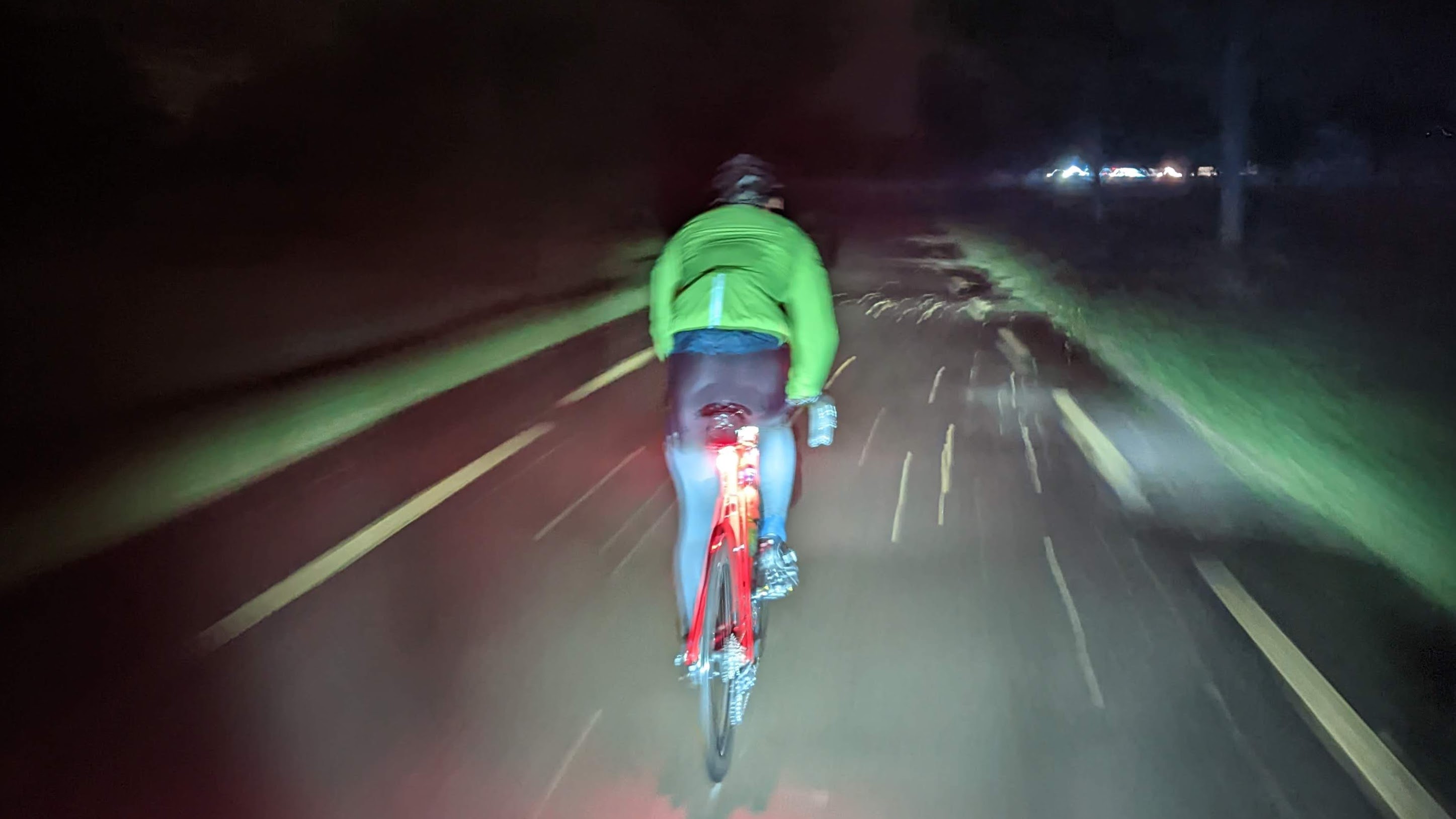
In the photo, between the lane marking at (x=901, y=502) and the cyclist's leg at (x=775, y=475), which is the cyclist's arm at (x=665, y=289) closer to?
the cyclist's leg at (x=775, y=475)

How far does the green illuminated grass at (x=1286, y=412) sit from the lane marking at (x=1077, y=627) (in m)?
1.48

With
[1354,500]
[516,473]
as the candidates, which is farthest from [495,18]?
[1354,500]

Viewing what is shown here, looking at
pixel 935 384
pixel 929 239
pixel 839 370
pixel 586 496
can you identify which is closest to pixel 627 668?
pixel 586 496

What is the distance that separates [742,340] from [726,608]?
839mm

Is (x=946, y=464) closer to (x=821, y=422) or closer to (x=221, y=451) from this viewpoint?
(x=821, y=422)

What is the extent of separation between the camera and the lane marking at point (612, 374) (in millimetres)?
7463

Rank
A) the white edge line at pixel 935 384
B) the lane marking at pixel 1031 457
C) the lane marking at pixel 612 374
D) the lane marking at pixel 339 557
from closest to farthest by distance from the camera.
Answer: the lane marking at pixel 339 557 → the lane marking at pixel 1031 457 → the white edge line at pixel 935 384 → the lane marking at pixel 612 374

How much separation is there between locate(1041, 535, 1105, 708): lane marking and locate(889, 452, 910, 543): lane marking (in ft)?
2.16

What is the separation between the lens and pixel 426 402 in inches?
300

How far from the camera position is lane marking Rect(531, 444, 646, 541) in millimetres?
4898

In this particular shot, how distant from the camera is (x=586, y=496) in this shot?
5.37 m

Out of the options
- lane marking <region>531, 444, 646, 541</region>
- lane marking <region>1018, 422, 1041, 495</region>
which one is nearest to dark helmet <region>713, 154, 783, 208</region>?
lane marking <region>531, 444, 646, 541</region>

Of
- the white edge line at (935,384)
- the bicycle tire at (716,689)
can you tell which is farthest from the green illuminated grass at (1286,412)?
the bicycle tire at (716,689)

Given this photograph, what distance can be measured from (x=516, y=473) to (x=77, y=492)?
247 centimetres
